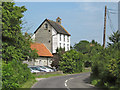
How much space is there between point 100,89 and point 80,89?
2065mm

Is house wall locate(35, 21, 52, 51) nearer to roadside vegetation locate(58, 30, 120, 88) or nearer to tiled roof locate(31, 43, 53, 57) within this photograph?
tiled roof locate(31, 43, 53, 57)

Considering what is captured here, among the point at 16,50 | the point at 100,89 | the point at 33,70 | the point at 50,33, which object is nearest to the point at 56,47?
the point at 50,33

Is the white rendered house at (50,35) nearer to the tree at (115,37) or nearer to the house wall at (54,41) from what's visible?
the house wall at (54,41)

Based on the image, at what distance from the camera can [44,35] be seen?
58812 mm

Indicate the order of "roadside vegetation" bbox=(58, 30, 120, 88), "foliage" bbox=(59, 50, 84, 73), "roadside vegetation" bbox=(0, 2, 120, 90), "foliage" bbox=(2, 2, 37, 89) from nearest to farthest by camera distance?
"roadside vegetation" bbox=(0, 2, 120, 90) → "roadside vegetation" bbox=(58, 30, 120, 88) → "foliage" bbox=(2, 2, 37, 89) → "foliage" bbox=(59, 50, 84, 73)

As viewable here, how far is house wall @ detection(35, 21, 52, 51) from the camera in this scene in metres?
57.7

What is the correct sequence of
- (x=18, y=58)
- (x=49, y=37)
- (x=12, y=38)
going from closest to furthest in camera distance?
(x=12, y=38) → (x=18, y=58) → (x=49, y=37)

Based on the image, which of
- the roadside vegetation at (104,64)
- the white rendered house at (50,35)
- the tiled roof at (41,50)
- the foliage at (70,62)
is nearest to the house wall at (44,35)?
the white rendered house at (50,35)

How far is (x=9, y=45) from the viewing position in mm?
22594

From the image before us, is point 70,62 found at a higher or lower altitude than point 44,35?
lower

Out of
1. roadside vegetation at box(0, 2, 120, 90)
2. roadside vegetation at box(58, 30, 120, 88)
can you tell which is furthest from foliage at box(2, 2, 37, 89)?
roadside vegetation at box(58, 30, 120, 88)

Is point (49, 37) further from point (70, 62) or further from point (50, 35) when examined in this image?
point (70, 62)

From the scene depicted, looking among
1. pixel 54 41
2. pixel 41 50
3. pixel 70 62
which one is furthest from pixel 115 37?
pixel 54 41

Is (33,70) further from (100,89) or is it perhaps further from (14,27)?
(100,89)
